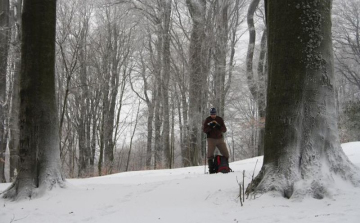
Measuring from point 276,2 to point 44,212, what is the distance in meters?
4.67

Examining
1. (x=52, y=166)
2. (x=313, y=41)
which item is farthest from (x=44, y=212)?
(x=313, y=41)

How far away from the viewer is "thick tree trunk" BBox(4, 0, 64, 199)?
5855mm

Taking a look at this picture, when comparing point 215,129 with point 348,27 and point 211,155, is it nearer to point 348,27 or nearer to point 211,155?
point 211,155

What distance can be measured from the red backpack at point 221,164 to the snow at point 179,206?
1.65 m

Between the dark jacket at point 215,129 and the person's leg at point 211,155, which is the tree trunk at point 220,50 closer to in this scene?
the dark jacket at point 215,129

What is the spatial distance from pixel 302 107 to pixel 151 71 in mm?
15959

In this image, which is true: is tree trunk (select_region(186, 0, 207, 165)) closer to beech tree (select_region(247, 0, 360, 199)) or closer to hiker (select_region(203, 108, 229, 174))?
hiker (select_region(203, 108, 229, 174))

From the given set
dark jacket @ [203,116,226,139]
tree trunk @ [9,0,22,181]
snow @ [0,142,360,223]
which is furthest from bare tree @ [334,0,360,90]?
snow @ [0,142,360,223]

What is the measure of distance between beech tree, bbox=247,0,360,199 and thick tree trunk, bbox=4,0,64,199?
4008 mm

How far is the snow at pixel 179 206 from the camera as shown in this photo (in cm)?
327

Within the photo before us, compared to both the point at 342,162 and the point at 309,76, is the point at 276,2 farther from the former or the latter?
the point at 342,162

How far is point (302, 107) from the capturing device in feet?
13.1

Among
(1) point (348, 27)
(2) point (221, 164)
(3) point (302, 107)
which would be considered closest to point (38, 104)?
(2) point (221, 164)

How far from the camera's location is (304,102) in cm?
400
